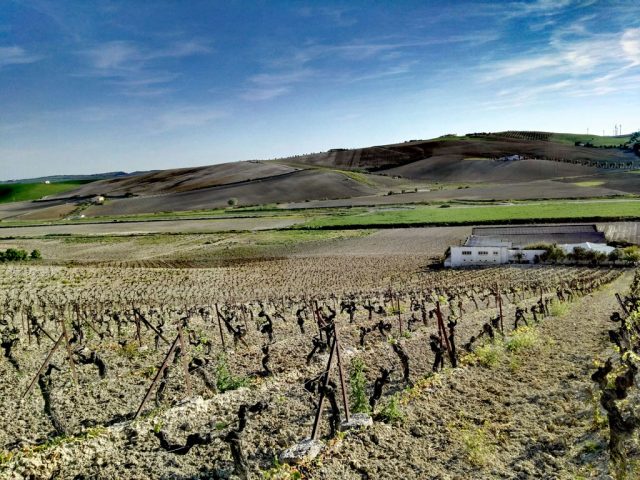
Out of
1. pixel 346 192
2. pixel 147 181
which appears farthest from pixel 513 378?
pixel 147 181

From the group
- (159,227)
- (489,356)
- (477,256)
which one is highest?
(159,227)

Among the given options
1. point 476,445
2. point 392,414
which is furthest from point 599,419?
point 392,414

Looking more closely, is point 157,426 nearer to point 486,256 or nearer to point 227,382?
point 227,382

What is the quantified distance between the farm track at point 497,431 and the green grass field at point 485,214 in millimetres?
59480

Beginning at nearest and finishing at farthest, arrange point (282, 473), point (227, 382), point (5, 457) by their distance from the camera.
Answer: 1. point (282, 473)
2. point (5, 457)
3. point (227, 382)

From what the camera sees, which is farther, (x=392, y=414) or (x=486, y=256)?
(x=486, y=256)

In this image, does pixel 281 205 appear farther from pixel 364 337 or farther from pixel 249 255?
pixel 364 337

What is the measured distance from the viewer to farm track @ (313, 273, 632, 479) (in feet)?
30.1

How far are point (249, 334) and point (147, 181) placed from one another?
15103 centimetres

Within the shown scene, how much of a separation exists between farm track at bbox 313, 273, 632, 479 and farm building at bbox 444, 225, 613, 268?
111 feet

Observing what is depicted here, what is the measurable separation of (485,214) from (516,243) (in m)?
25.3

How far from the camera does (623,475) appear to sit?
26.2 ft

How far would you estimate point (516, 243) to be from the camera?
5412 cm

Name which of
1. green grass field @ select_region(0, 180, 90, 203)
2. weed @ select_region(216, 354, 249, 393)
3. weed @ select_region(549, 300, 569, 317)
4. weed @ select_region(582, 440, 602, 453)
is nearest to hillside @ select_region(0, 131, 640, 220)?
green grass field @ select_region(0, 180, 90, 203)
